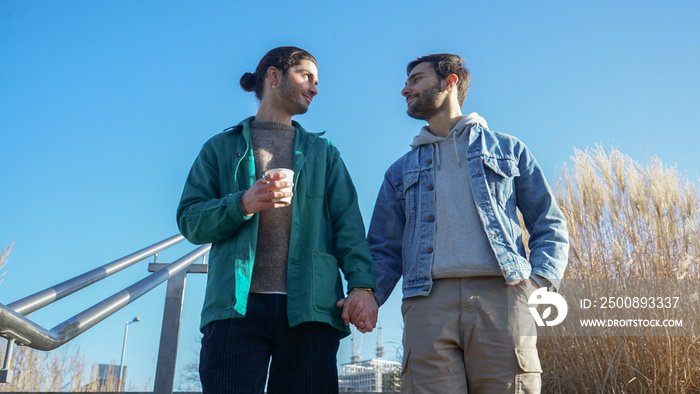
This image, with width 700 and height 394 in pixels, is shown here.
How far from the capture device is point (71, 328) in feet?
6.13

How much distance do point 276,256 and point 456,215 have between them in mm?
724

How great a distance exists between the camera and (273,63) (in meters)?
2.41

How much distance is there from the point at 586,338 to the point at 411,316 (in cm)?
167

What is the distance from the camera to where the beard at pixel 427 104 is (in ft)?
8.55

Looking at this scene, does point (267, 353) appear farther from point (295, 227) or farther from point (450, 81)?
point (450, 81)

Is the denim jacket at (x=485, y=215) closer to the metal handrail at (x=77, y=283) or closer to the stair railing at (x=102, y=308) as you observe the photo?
the stair railing at (x=102, y=308)

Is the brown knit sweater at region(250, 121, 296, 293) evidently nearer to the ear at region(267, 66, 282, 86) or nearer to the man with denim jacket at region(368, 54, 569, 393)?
the ear at region(267, 66, 282, 86)

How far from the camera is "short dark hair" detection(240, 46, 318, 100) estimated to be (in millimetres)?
2367

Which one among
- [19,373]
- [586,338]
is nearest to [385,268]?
[586,338]

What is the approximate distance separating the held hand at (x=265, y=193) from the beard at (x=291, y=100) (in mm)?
590

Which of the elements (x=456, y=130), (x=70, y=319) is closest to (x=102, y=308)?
(x=70, y=319)

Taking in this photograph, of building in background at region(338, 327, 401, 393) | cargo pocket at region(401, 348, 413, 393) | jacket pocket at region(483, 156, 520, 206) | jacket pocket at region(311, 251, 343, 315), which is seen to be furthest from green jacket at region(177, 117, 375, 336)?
building in background at region(338, 327, 401, 393)

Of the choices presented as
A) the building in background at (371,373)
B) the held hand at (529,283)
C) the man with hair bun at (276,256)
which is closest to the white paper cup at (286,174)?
the man with hair bun at (276,256)

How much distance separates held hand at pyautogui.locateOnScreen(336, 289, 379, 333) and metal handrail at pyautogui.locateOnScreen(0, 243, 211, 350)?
836mm
